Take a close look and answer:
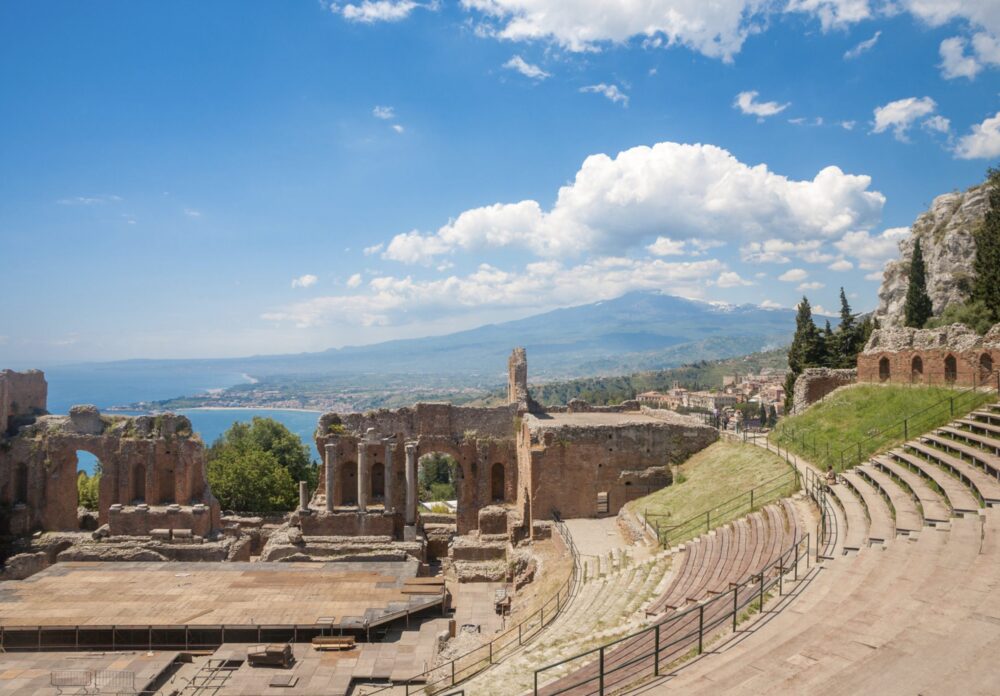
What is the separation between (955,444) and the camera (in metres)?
17.5

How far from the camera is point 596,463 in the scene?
96.6 feet

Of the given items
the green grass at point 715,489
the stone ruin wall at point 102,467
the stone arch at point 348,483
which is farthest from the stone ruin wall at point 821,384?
the stone ruin wall at point 102,467

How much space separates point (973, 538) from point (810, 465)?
409 inches

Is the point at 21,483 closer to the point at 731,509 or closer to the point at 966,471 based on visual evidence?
the point at 731,509

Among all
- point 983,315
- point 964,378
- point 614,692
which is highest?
point 983,315

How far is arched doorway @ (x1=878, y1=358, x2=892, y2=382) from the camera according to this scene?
27266 millimetres

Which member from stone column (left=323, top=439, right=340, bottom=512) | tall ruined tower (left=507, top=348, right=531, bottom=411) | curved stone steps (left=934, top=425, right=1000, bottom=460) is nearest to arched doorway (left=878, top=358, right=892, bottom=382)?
curved stone steps (left=934, top=425, right=1000, bottom=460)

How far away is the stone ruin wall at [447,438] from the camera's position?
114 ft

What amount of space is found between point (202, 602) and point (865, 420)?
24.0m

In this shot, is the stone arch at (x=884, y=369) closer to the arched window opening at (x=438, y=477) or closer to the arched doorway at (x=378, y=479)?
the arched doorway at (x=378, y=479)

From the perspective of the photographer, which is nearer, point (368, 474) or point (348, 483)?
point (368, 474)

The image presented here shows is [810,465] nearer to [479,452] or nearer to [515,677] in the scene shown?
[515,677]

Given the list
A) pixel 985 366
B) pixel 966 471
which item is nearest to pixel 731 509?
pixel 966 471

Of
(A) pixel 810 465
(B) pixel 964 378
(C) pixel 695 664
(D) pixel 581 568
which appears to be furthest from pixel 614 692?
(B) pixel 964 378
